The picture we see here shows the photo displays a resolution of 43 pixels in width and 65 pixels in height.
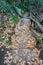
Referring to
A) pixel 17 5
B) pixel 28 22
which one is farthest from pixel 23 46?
pixel 17 5

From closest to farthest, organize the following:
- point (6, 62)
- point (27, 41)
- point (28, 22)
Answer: point (6, 62) → point (27, 41) → point (28, 22)

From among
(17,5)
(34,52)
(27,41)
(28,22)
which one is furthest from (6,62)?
(17,5)

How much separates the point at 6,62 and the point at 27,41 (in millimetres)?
2473

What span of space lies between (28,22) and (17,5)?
3.06 meters

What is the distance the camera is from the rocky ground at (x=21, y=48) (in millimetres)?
9078

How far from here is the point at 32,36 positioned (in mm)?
11500

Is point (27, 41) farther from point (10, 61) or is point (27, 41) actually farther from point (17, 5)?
point (17, 5)

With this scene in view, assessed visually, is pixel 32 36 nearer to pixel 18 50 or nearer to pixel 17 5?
pixel 18 50

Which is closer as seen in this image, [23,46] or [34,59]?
[34,59]

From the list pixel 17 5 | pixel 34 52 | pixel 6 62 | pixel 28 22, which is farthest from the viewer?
pixel 17 5

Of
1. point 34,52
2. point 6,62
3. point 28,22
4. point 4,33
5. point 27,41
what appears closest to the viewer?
point 6,62

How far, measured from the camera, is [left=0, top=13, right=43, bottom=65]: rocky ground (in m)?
9.08

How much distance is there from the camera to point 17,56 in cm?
947

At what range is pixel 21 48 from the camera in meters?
10.2
